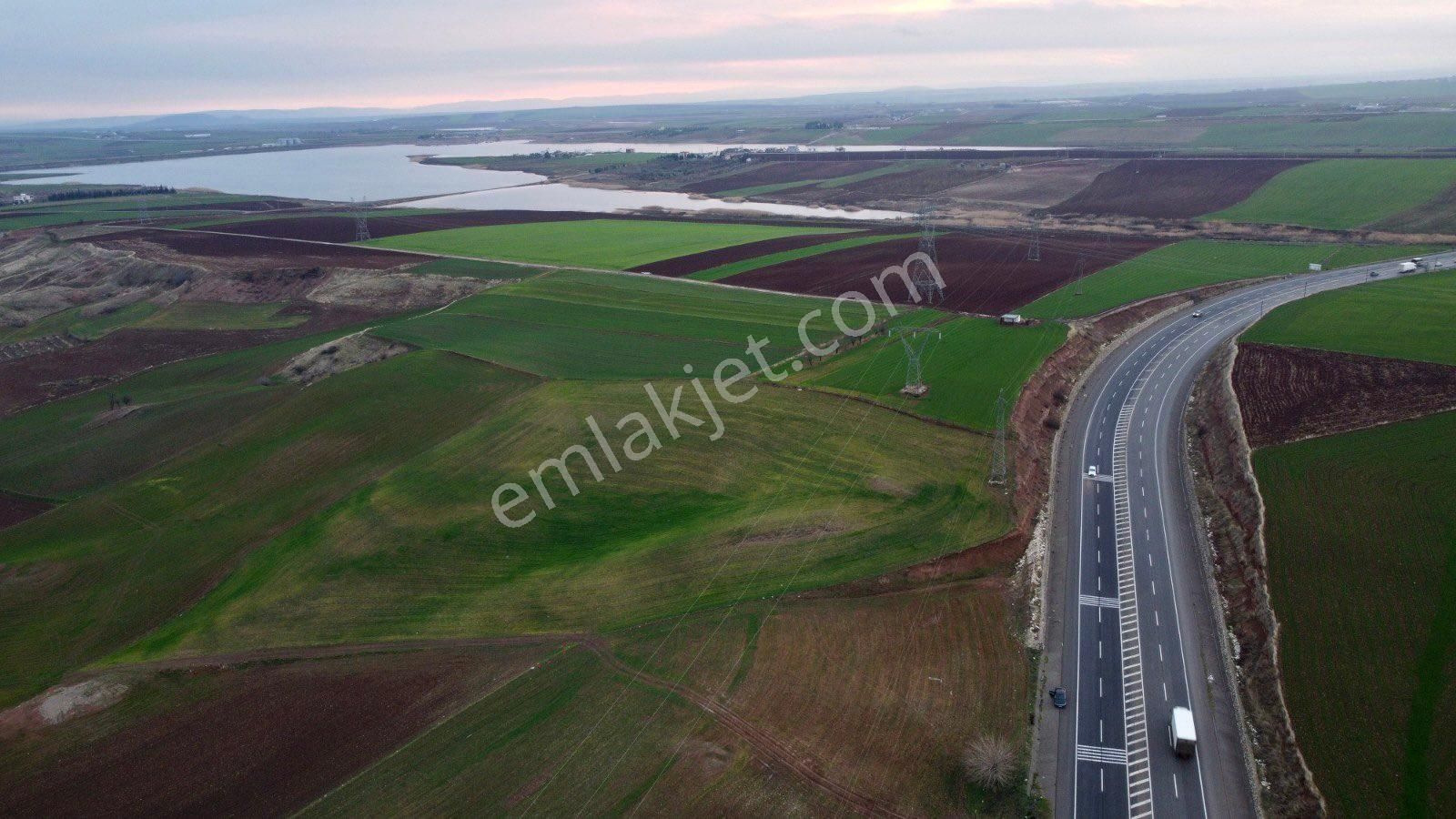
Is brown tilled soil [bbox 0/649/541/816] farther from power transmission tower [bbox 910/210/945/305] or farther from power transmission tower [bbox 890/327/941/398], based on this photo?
power transmission tower [bbox 910/210/945/305]

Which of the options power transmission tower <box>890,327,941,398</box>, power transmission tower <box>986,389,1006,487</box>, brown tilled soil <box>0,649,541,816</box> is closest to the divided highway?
power transmission tower <box>986,389,1006,487</box>

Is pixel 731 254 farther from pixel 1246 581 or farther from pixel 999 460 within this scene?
pixel 1246 581

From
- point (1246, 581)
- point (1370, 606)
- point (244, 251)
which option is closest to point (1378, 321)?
point (1246, 581)

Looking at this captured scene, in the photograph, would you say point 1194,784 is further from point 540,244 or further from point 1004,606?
point 540,244

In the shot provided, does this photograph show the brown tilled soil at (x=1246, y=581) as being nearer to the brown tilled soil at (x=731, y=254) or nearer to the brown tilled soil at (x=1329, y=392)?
the brown tilled soil at (x=1329, y=392)

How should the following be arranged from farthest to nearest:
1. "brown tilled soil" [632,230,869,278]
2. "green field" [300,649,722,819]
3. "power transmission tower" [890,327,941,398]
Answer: "brown tilled soil" [632,230,869,278] < "power transmission tower" [890,327,941,398] < "green field" [300,649,722,819]

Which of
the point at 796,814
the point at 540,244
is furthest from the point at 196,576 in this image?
the point at 540,244
